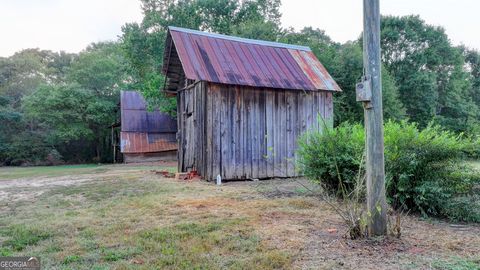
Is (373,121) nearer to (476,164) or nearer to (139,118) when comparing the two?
(476,164)

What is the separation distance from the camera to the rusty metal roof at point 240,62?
9.60 m

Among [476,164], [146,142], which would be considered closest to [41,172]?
[146,142]

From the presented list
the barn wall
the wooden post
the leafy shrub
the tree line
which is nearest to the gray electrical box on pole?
the wooden post

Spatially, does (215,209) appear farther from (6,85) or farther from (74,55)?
(74,55)

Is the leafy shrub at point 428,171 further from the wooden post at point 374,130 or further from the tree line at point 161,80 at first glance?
the tree line at point 161,80

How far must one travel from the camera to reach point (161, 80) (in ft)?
59.7

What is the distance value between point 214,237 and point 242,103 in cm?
652

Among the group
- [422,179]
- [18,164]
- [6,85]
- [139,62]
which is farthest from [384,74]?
[6,85]

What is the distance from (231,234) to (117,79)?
86.9 feet

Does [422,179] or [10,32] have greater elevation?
[10,32]

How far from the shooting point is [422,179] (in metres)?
4.96

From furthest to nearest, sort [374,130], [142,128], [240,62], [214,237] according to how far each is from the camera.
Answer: [142,128], [240,62], [214,237], [374,130]

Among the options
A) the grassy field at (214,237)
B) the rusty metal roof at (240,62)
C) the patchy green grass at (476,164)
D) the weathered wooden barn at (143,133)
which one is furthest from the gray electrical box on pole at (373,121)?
the weathered wooden barn at (143,133)

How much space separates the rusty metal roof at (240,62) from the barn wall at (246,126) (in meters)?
0.34
